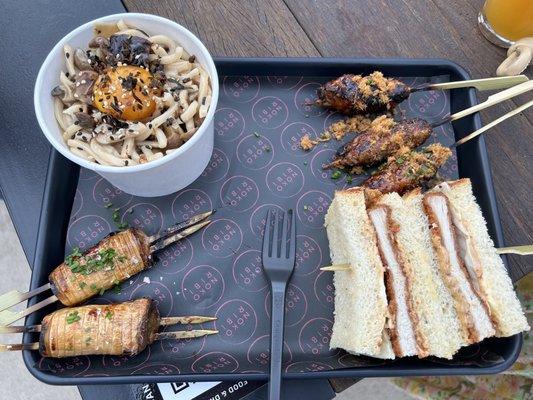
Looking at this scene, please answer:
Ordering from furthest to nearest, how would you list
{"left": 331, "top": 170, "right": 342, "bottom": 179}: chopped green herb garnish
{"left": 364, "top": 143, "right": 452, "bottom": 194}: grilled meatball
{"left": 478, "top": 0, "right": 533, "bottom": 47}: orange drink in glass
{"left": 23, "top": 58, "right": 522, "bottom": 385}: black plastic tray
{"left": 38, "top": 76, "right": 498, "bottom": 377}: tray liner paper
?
{"left": 478, "top": 0, "right": 533, "bottom": 47}: orange drink in glass < {"left": 331, "top": 170, "right": 342, "bottom": 179}: chopped green herb garnish < {"left": 364, "top": 143, "right": 452, "bottom": 194}: grilled meatball < {"left": 38, "top": 76, "right": 498, "bottom": 377}: tray liner paper < {"left": 23, "top": 58, "right": 522, "bottom": 385}: black plastic tray

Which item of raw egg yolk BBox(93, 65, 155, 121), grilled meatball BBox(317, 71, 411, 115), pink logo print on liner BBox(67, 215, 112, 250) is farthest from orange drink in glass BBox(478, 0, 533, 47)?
pink logo print on liner BBox(67, 215, 112, 250)

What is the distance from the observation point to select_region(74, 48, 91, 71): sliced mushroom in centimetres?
202

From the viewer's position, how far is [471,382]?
10.2ft

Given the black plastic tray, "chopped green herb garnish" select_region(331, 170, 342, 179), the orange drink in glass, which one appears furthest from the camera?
the orange drink in glass

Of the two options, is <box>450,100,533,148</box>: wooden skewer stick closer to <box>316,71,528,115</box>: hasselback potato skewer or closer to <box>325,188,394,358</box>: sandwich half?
<box>316,71,528,115</box>: hasselback potato skewer

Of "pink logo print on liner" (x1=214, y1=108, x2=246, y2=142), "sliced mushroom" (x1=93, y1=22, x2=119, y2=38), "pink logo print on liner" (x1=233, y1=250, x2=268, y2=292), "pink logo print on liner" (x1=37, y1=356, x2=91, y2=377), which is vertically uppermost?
"sliced mushroom" (x1=93, y1=22, x2=119, y2=38)

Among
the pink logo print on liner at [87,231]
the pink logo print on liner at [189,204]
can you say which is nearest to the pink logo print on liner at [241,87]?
the pink logo print on liner at [189,204]

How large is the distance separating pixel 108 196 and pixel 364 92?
118 cm

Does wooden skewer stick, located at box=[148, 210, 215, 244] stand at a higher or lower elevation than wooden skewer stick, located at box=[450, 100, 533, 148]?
lower

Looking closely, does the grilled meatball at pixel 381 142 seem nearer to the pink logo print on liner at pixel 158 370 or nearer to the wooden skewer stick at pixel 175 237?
the wooden skewer stick at pixel 175 237

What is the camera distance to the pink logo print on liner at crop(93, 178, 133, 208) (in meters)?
2.26

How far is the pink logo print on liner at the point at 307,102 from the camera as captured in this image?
7.82ft

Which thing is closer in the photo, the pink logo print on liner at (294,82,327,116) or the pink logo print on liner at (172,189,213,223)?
the pink logo print on liner at (172,189,213,223)

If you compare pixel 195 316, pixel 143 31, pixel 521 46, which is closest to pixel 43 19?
pixel 143 31
